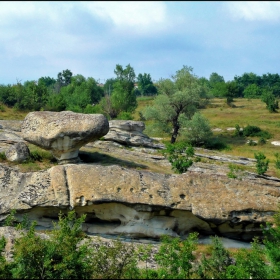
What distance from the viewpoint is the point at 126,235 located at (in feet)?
52.8

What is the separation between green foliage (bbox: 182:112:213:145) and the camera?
156ft

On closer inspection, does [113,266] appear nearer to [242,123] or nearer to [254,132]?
[254,132]

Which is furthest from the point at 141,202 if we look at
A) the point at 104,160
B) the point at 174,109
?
the point at 174,109

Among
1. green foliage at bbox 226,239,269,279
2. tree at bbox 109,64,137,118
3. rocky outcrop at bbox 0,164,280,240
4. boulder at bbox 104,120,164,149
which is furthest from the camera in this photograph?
tree at bbox 109,64,137,118

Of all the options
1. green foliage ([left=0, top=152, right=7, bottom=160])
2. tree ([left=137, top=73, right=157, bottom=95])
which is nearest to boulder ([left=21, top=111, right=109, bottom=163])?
green foliage ([left=0, top=152, right=7, bottom=160])

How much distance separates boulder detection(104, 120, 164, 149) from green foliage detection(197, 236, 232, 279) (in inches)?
887

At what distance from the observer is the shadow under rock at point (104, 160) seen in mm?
25083

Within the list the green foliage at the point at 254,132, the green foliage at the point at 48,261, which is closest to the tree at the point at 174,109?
the green foliage at the point at 254,132

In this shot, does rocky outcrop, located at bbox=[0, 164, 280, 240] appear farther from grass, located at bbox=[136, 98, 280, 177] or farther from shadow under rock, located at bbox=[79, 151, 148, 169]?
grass, located at bbox=[136, 98, 280, 177]

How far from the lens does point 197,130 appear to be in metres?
47.3

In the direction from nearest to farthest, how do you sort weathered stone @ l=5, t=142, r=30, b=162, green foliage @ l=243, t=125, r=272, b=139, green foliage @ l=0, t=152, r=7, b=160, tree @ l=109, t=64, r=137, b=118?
1. weathered stone @ l=5, t=142, r=30, b=162
2. green foliage @ l=0, t=152, r=7, b=160
3. green foliage @ l=243, t=125, r=272, b=139
4. tree @ l=109, t=64, r=137, b=118

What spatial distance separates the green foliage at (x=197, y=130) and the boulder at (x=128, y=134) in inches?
460

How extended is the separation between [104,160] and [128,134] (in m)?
10.8

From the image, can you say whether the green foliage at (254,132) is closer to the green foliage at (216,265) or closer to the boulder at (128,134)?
the boulder at (128,134)
